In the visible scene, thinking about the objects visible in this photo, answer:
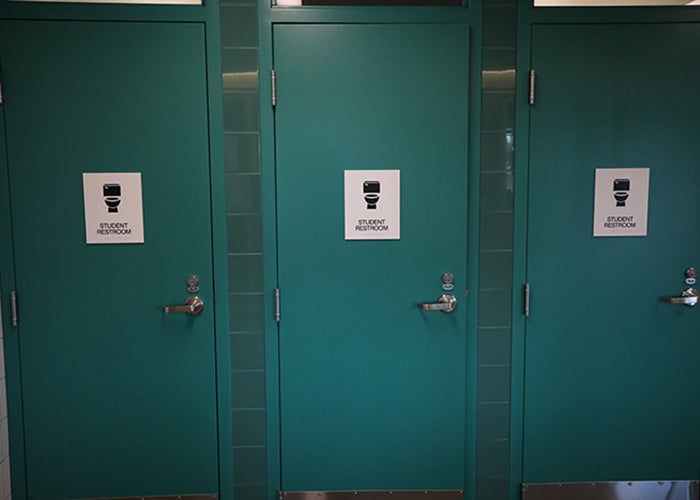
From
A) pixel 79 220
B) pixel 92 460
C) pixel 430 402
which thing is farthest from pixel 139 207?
pixel 430 402

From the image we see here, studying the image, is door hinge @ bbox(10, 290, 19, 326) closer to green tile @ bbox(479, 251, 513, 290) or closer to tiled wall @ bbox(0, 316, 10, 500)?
tiled wall @ bbox(0, 316, 10, 500)

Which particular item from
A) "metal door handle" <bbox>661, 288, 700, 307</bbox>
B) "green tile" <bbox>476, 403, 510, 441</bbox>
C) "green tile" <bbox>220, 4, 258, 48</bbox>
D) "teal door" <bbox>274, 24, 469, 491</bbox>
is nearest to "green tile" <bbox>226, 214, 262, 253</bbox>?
"teal door" <bbox>274, 24, 469, 491</bbox>

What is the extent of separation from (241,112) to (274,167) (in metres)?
0.27

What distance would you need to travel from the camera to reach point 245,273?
1.86m

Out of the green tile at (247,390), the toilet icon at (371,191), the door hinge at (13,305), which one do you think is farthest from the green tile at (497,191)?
the door hinge at (13,305)

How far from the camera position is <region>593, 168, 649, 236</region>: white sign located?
185 cm

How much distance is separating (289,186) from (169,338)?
33.2 inches

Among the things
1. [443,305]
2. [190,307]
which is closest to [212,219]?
[190,307]

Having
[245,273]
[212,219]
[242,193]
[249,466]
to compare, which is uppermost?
[242,193]

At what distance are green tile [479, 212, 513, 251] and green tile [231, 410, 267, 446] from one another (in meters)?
1.25

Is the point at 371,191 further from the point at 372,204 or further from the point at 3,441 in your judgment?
Answer: the point at 3,441

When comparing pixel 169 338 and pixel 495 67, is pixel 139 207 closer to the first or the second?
pixel 169 338

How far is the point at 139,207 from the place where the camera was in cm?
181

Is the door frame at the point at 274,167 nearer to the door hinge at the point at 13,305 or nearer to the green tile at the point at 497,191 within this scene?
the green tile at the point at 497,191
